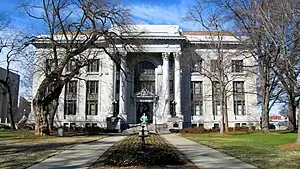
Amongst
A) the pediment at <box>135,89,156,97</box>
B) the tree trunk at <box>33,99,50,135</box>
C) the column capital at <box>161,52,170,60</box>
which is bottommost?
the tree trunk at <box>33,99,50,135</box>

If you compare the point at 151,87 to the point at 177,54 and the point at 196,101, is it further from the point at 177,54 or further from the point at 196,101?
the point at 196,101

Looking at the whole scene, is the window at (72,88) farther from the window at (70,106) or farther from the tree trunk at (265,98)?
the tree trunk at (265,98)

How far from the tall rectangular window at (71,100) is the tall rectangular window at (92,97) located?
2255mm

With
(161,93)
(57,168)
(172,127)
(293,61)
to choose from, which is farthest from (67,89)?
(57,168)

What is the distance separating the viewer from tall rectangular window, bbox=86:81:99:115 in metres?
60.9

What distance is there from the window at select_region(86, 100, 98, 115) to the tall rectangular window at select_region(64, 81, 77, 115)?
227 centimetres

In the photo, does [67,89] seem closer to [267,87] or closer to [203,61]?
[203,61]

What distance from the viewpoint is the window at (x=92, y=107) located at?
60812 millimetres

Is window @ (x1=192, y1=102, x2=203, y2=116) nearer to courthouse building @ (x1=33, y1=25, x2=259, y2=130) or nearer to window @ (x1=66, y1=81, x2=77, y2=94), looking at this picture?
courthouse building @ (x1=33, y1=25, x2=259, y2=130)

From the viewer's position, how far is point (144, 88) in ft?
195

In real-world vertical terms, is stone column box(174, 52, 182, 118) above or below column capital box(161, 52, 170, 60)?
below

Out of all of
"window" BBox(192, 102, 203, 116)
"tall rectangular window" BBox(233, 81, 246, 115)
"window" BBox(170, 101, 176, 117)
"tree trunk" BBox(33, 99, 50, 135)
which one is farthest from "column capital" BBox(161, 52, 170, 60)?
"tree trunk" BBox(33, 99, 50, 135)

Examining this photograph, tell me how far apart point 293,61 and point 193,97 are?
3622cm

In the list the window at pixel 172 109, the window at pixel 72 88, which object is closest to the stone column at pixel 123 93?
the window at pixel 172 109
